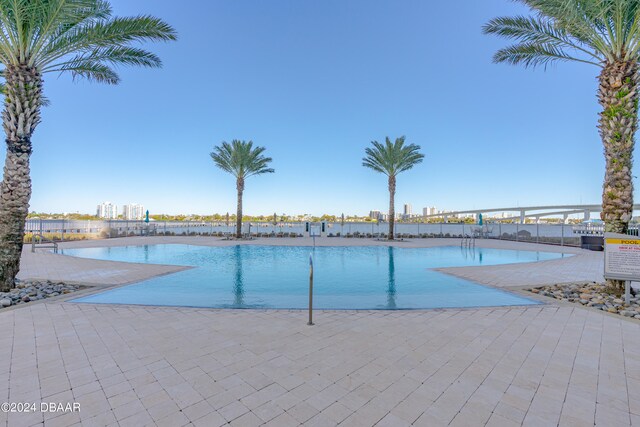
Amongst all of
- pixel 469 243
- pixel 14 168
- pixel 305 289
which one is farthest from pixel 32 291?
pixel 469 243

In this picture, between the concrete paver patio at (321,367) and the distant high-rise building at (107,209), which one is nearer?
the concrete paver patio at (321,367)

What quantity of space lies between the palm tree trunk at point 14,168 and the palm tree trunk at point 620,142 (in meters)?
14.1

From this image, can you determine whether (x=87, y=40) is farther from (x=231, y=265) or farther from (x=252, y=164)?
(x=252, y=164)

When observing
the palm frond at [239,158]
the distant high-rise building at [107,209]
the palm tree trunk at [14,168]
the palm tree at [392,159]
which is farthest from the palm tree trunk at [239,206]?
the distant high-rise building at [107,209]

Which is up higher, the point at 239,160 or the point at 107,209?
the point at 239,160

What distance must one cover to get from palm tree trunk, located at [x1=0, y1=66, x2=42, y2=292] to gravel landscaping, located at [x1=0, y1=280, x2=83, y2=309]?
37 cm

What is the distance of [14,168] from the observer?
6430 millimetres

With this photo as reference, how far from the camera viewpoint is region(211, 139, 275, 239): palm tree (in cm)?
2492

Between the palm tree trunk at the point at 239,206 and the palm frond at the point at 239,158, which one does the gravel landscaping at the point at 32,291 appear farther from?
the palm frond at the point at 239,158

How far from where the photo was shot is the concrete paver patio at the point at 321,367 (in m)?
2.38

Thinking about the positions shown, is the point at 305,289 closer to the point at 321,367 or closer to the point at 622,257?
the point at 321,367

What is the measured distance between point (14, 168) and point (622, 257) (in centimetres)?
1376

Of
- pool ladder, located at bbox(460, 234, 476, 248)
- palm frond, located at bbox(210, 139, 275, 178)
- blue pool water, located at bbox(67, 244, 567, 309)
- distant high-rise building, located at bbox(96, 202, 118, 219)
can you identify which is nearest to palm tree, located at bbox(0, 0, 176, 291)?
blue pool water, located at bbox(67, 244, 567, 309)

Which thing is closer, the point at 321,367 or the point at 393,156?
the point at 321,367
